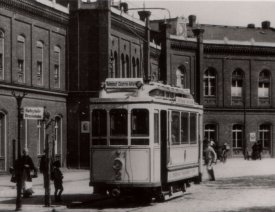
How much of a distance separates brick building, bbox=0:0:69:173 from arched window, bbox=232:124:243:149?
2576cm

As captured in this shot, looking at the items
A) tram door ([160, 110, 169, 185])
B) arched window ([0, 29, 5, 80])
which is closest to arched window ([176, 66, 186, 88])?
arched window ([0, 29, 5, 80])

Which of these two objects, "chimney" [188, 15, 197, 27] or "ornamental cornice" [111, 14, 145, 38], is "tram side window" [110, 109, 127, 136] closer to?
"ornamental cornice" [111, 14, 145, 38]

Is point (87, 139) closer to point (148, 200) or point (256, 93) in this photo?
point (148, 200)

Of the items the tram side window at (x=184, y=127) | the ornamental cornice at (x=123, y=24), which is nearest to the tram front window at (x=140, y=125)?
the tram side window at (x=184, y=127)

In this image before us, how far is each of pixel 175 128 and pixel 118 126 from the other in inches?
90.4

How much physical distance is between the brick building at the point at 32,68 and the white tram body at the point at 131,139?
1247 cm

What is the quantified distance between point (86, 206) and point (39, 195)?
407 centimetres

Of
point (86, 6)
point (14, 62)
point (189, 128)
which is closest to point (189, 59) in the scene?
point (86, 6)

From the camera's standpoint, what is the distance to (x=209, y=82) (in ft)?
220

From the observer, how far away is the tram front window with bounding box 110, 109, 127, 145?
20.5 metres

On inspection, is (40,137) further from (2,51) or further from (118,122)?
(118,122)

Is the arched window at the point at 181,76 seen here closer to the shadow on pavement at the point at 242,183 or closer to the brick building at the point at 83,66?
the brick building at the point at 83,66

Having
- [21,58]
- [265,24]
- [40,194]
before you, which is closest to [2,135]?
[21,58]

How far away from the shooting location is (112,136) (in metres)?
20.5
